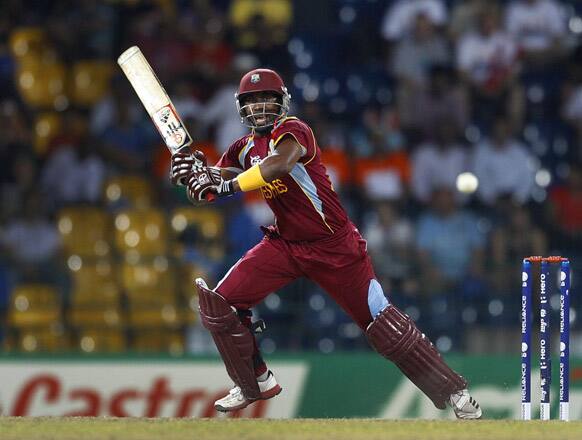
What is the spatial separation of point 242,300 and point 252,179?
0.76 meters

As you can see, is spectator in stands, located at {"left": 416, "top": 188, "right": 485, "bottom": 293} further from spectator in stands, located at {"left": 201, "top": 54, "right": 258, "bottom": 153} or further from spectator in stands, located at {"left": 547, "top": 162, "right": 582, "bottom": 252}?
spectator in stands, located at {"left": 201, "top": 54, "right": 258, "bottom": 153}

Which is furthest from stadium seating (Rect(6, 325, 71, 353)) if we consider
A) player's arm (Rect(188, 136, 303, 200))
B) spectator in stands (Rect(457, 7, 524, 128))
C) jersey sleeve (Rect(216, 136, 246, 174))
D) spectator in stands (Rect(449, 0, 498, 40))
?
spectator in stands (Rect(449, 0, 498, 40))

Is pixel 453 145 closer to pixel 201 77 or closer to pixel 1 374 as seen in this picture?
pixel 201 77

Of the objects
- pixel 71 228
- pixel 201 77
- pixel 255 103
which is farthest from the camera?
pixel 201 77

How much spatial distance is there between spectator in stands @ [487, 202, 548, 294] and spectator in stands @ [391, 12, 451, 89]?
222 cm

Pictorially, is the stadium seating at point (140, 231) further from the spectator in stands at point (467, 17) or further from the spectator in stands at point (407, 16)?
the spectator in stands at point (467, 17)

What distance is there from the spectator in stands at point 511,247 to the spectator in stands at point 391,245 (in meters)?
0.59

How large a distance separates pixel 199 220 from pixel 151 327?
3.26 ft

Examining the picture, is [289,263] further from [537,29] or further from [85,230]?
[537,29]

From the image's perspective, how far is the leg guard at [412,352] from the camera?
7.24m

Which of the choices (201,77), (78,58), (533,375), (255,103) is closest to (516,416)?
(533,375)

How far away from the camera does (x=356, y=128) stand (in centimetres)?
1152

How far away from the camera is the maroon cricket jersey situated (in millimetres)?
7109

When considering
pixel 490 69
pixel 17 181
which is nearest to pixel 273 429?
pixel 17 181
